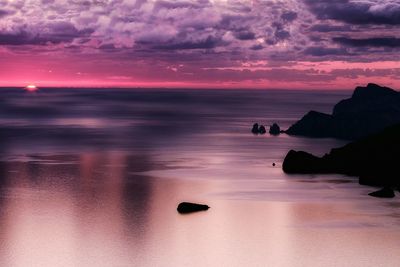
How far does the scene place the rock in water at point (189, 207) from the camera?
4040 inches

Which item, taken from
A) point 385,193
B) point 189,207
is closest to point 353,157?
point 385,193

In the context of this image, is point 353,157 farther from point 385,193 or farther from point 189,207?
point 189,207

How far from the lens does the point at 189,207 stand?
104 m

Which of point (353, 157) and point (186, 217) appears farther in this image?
point (353, 157)

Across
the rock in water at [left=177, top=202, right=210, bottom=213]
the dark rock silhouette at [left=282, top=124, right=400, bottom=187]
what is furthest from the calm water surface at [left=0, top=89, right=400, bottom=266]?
the dark rock silhouette at [left=282, top=124, right=400, bottom=187]

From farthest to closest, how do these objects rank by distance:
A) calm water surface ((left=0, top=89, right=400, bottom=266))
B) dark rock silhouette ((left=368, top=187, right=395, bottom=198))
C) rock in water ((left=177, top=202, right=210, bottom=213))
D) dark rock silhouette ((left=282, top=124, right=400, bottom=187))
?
dark rock silhouette ((left=282, top=124, right=400, bottom=187)), dark rock silhouette ((left=368, top=187, right=395, bottom=198)), rock in water ((left=177, top=202, right=210, bottom=213)), calm water surface ((left=0, top=89, right=400, bottom=266))

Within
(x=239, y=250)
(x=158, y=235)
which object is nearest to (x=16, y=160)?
(x=158, y=235)

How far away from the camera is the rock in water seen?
337ft

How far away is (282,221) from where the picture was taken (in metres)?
98.3

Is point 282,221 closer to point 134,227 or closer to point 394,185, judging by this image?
point 134,227

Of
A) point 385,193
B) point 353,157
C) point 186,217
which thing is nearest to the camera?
point 186,217

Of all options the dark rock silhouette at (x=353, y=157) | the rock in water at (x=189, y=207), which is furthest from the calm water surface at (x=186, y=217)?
the dark rock silhouette at (x=353, y=157)

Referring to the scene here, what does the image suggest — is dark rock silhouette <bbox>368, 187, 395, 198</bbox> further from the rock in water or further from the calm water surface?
the rock in water

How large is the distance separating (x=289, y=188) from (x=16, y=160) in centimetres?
7237
